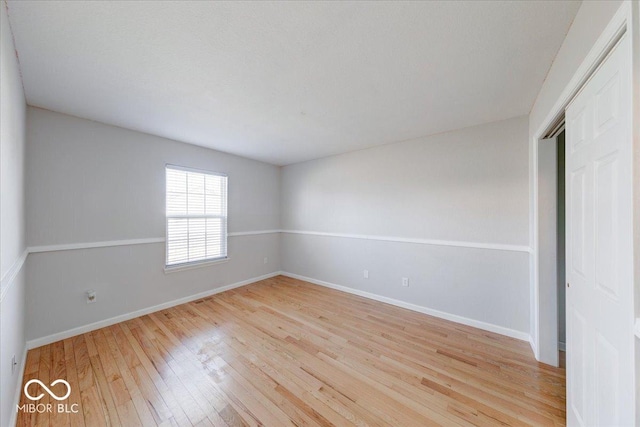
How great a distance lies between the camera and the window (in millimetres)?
3301

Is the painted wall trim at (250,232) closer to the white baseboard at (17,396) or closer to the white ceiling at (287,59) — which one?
the white ceiling at (287,59)

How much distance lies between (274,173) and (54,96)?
3163 mm

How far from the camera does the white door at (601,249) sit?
2.66ft

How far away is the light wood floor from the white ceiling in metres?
2.45

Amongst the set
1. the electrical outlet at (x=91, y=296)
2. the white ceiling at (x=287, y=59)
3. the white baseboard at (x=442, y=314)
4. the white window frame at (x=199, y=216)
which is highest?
the white ceiling at (x=287, y=59)

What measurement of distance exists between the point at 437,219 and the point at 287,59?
259 centimetres

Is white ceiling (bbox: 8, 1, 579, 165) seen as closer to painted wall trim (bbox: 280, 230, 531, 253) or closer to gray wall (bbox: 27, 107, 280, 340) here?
gray wall (bbox: 27, 107, 280, 340)

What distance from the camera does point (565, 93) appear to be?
4.32 ft

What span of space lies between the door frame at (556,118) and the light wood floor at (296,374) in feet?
0.76

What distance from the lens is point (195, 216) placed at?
356 cm

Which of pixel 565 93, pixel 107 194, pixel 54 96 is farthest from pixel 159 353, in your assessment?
pixel 565 93
